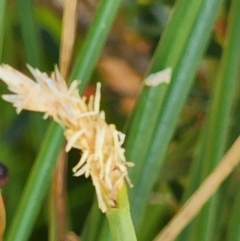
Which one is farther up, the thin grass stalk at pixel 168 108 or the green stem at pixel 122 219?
the thin grass stalk at pixel 168 108

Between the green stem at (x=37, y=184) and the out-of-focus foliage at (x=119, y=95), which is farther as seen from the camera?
the out-of-focus foliage at (x=119, y=95)

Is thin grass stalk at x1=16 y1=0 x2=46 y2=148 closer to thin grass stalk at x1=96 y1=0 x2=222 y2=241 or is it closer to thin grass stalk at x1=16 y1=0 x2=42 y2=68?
thin grass stalk at x1=16 y1=0 x2=42 y2=68

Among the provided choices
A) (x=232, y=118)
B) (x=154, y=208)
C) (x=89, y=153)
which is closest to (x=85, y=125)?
(x=89, y=153)

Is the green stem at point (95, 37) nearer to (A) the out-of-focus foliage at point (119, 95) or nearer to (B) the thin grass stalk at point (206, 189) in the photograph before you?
(B) the thin grass stalk at point (206, 189)

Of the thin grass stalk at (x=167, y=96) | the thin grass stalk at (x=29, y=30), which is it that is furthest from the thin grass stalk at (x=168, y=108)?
the thin grass stalk at (x=29, y=30)

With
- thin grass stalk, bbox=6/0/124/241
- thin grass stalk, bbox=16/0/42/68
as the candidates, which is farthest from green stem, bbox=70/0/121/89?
thin grass stalk, bbox=16/0/42/68

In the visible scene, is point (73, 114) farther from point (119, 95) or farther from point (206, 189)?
point (119, 95)
